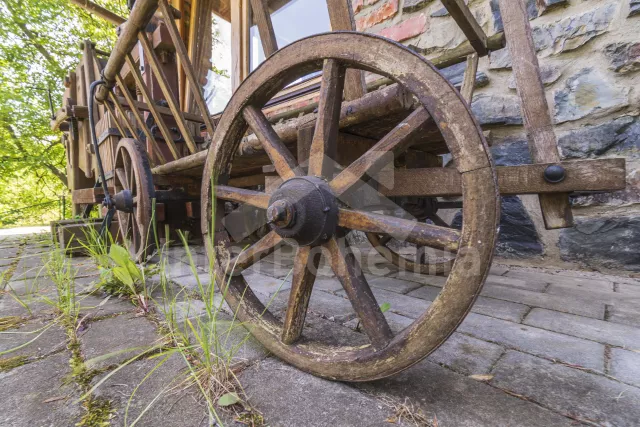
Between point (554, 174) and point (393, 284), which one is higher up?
point (554, 174)

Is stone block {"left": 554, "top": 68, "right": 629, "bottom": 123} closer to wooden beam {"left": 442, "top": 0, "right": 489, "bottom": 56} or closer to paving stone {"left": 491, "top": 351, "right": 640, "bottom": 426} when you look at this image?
wooden beam {"left": 442, "top": 0, "right": 489, "bottom": 56}

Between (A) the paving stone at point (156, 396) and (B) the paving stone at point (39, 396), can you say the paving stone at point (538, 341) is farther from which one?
(B) the paving stone at point (39, 396)

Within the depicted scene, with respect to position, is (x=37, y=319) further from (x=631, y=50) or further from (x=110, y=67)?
(x=631, y=50)

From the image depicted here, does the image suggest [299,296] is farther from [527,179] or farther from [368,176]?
[527,179]

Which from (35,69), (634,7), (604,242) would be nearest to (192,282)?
(604,242)

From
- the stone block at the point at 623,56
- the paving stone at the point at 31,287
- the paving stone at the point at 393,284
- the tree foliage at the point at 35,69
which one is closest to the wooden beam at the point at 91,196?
the paving stone at the point at 31,287

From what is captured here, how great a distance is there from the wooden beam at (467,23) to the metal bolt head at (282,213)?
2.99 ft

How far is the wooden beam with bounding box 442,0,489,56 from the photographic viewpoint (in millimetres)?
1089

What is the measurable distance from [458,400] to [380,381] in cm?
18

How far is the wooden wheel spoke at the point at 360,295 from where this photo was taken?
73cm

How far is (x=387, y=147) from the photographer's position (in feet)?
2.51

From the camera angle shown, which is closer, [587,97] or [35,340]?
[35,340]

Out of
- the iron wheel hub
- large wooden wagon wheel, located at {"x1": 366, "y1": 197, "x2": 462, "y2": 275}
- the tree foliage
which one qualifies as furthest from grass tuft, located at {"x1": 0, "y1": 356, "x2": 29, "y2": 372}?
the tree foliage

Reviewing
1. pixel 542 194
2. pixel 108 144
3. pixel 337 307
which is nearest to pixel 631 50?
pixel 542 194
